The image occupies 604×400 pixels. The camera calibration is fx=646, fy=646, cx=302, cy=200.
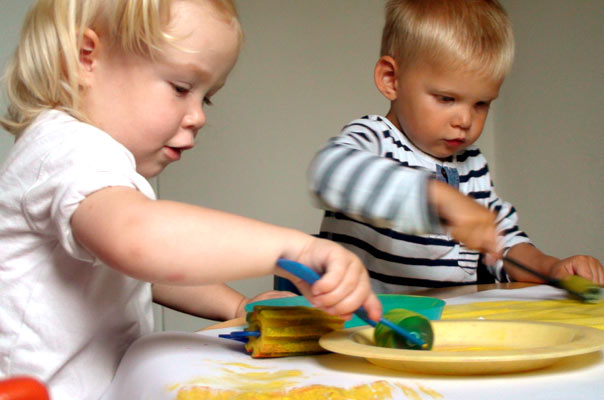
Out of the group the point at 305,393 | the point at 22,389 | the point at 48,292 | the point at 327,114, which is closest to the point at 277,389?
the point at 305,393

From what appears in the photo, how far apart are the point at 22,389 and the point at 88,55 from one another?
24.4 inches

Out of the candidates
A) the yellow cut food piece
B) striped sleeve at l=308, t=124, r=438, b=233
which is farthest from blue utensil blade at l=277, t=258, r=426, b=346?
striped sleeve at l=308, t=124, r=438, b=233

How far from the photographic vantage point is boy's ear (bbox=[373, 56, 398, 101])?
1381mm

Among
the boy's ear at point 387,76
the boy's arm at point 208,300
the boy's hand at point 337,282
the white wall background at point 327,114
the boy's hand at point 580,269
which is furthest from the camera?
the white wall background at point 327,114

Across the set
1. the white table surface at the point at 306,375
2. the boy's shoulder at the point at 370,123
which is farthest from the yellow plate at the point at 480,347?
the boy's shoulder at the point at 370,123

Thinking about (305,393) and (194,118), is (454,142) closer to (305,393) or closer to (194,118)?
(194,118)

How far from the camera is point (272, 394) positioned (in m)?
0.45

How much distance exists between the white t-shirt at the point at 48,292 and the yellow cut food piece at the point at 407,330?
29cm

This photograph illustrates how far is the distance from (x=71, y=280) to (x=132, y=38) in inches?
11.5

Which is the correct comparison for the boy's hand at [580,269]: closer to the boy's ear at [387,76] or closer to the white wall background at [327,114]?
the boy's ear at [387,76]

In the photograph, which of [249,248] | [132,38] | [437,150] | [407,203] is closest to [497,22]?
[437,150]

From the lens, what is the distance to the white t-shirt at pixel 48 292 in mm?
674

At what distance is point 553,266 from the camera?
1.19 m

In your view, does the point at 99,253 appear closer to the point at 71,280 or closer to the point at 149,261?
the point at 149,261
